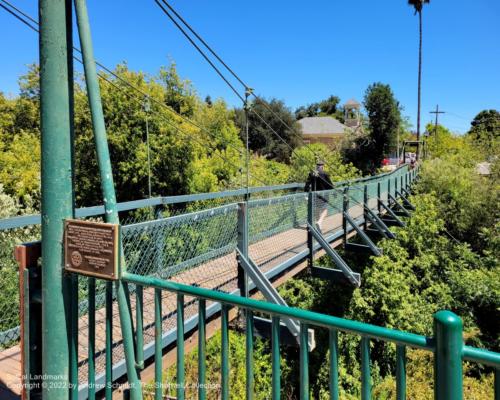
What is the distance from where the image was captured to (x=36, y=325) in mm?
2064

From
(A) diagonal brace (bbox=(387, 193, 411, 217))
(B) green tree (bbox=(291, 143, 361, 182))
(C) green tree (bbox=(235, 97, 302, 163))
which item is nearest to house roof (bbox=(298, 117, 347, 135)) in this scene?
(C) green tree (bbox=(235, 97, 302, 163))

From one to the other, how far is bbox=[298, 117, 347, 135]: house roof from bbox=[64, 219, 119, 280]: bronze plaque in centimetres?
5132

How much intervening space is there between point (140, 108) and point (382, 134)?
75.0 feet

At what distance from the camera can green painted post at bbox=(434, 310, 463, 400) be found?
3.80 feet

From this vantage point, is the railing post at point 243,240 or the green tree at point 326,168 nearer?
the railing post at point 243,240

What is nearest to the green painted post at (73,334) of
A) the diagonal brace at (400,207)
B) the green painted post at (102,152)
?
the green painted post at (102,152)

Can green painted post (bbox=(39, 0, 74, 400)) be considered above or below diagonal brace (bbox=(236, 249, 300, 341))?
above

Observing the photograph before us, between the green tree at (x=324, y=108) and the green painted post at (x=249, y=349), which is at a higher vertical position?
the green tree at (x=324, y=108)

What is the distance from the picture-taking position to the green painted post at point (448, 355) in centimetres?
116

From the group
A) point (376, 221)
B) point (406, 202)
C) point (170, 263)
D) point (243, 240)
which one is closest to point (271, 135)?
point (406, 202)

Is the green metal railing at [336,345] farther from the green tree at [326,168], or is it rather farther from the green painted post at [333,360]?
the green tree at [326,168]

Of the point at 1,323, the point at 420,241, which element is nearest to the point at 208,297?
the point at 1,323

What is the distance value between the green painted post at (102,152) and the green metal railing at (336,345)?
0.11 m

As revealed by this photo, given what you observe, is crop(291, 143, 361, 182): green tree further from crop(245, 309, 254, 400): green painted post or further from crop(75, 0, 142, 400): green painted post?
crop(245, 309, 254, 400): green painted post
